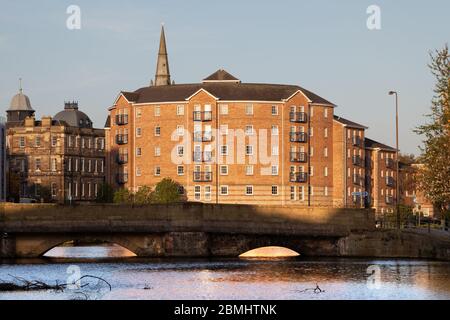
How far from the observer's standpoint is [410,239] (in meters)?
→ 103

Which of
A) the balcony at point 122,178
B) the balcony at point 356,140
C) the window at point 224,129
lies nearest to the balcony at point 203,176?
the window at point 224,129

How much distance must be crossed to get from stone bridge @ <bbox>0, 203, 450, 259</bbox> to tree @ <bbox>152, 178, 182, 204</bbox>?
210ft

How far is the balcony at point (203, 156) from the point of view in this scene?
18175 centimetres

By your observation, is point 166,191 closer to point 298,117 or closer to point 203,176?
point 203,176

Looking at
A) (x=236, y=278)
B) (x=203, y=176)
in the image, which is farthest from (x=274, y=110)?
(x=236, y=278)

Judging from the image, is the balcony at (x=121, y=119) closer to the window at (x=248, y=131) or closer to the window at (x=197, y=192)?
the window at (x=197, y=192)

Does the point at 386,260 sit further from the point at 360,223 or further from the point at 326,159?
the point at 326,159

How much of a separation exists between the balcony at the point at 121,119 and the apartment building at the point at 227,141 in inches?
7.5

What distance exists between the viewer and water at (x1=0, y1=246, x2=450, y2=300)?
70.9 meters

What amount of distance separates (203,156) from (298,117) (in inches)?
563

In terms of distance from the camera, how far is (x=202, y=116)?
182 metres

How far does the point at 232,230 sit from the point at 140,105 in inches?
3261

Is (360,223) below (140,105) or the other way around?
below
